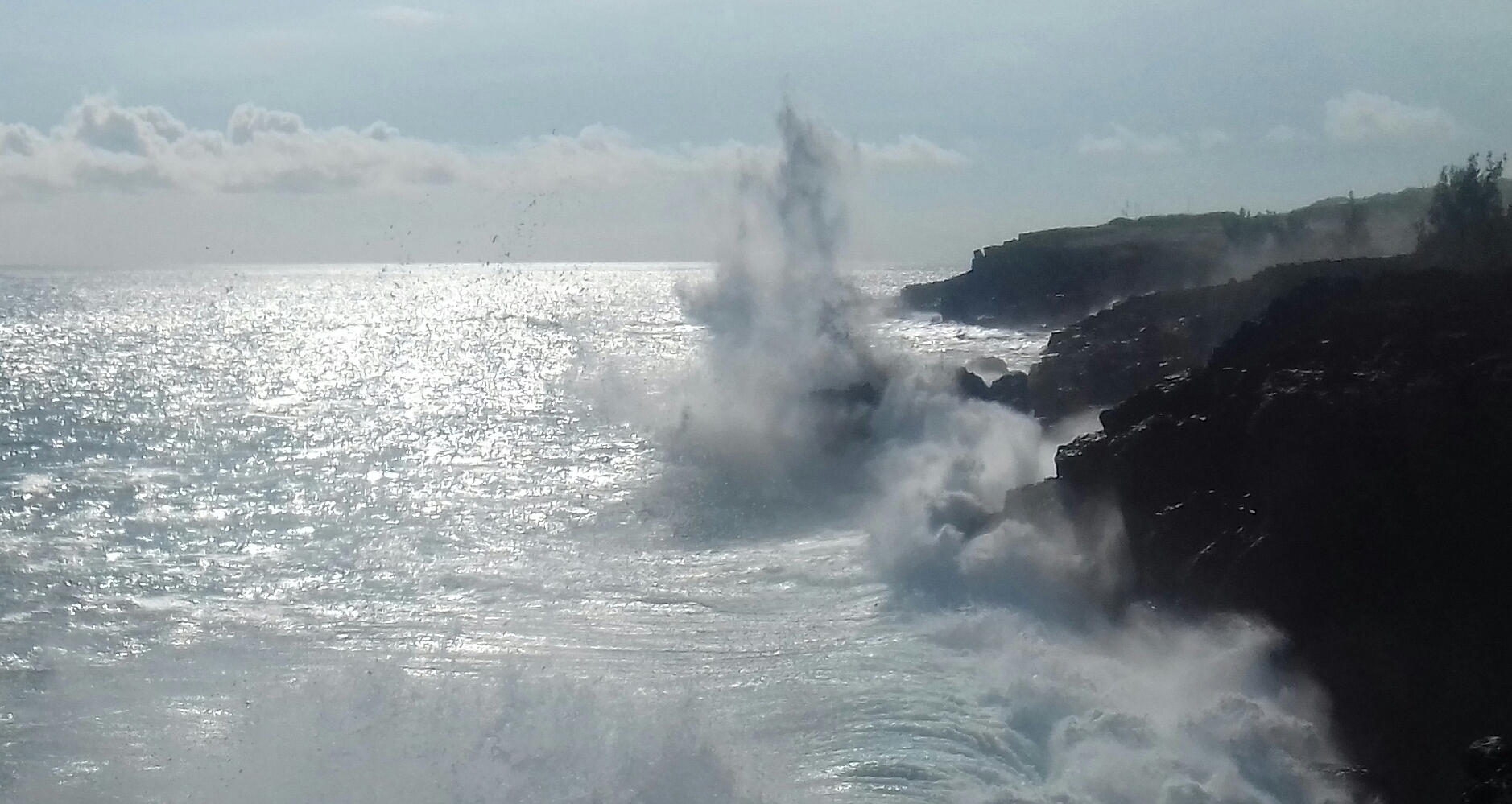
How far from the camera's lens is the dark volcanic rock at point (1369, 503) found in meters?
18.0

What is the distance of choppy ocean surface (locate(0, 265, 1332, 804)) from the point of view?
17594mm

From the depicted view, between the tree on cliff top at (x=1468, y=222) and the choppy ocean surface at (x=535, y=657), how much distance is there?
18.5m

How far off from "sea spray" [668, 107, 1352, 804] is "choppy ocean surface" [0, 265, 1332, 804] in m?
0.08

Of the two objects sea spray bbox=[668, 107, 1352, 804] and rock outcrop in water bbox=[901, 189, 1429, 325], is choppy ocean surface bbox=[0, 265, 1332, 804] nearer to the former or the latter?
sea spray bbox=[668, 107, 1352, 804]

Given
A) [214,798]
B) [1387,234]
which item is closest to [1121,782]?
[214,798]

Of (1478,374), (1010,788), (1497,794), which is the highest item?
(1478,374)

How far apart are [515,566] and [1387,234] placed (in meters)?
60.3

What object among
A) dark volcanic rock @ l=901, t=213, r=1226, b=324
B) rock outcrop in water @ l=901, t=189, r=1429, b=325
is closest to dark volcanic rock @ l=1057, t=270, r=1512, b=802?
rock outcrop in water @ l=901, t=189, r=1429, b=325

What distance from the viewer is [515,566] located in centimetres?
2914

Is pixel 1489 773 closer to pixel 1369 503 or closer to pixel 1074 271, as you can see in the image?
pixel 1369 503

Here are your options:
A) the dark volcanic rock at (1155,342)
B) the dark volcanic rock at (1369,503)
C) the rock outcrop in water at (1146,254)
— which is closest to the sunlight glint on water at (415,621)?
the dark volcanic rock at (1369,503)

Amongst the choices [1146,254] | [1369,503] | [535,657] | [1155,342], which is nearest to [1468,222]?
[1155,342]

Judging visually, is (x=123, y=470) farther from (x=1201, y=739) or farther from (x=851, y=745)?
(x=1201, y=739)

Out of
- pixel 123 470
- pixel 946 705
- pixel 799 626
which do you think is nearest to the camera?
pixel 946 705
